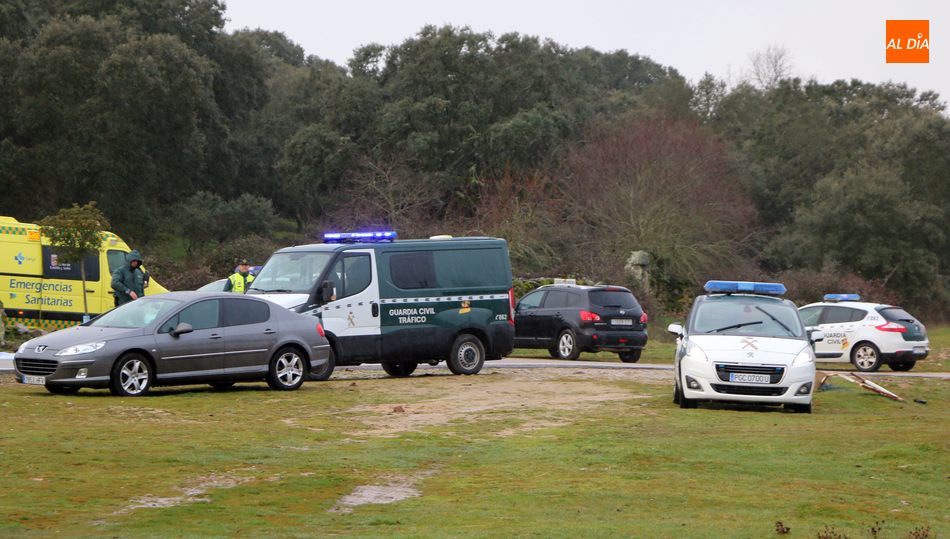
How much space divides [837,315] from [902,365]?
6.62 ft

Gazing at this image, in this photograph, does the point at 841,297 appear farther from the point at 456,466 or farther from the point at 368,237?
Answer: the point at 456,466

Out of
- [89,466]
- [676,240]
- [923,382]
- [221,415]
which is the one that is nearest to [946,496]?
[89,466]

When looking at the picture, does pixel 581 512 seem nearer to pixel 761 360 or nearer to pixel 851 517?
pixel 851 517

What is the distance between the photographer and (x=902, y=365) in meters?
31.4

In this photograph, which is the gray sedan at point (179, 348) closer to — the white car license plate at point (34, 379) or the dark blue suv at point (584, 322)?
the white car license plate at point (34, 379)

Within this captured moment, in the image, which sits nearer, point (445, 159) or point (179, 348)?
point (179, 348)

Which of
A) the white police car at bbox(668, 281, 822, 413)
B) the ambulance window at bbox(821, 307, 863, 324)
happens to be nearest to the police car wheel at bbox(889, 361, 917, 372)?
the ambulance window at bbox(821, 307, 863, 324)

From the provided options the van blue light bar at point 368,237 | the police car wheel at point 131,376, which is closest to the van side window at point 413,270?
the van blue light bar at point 368,237

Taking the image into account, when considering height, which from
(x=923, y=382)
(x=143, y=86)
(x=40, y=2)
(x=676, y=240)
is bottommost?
(x=923, y=382)

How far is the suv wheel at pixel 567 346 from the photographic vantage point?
30.2 metres

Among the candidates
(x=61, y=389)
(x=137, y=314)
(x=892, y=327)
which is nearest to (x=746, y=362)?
(x=137, y=314)

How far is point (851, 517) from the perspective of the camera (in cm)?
975

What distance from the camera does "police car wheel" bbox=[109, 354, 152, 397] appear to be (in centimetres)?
1775

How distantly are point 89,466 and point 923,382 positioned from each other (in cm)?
1841
